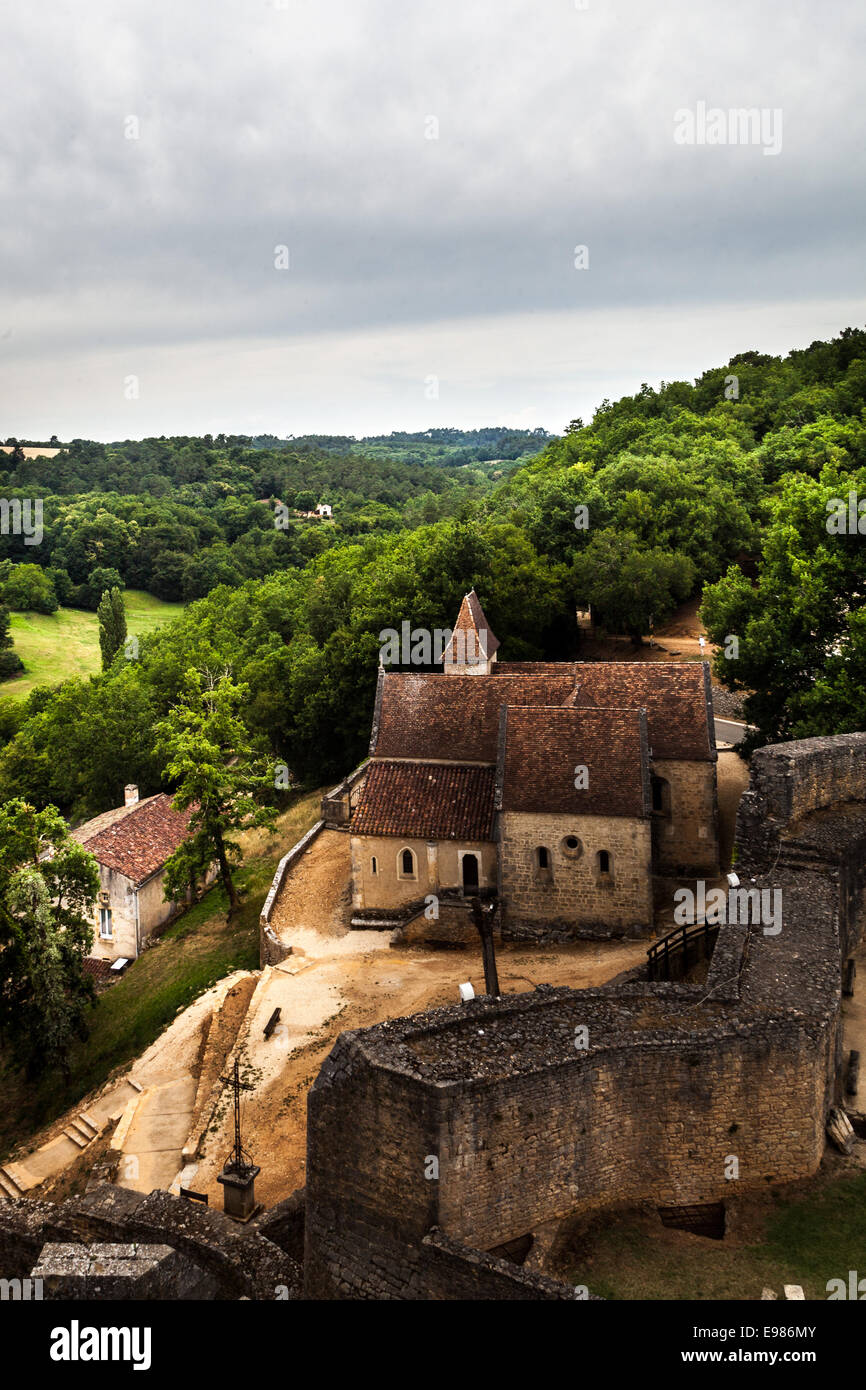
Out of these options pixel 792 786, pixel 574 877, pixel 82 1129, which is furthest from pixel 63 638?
pixel 792 786

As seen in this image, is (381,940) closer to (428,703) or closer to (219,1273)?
(428,703)

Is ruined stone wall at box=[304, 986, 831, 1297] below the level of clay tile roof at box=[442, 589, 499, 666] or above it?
below

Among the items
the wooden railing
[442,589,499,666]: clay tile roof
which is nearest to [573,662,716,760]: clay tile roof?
[442,589,499,666]: clay tile roof

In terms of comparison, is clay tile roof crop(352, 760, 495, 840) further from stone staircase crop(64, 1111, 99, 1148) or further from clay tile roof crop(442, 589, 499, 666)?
stone staircase crop(64, 1111, 99, 1148)

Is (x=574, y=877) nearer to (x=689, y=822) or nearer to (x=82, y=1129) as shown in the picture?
(x=689, y=822)

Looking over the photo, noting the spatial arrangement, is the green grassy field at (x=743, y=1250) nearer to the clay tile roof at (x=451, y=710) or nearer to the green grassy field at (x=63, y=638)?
the clay tile roof at (x=451, y=710)

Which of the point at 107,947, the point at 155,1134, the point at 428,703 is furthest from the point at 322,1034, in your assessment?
the point at 107,947

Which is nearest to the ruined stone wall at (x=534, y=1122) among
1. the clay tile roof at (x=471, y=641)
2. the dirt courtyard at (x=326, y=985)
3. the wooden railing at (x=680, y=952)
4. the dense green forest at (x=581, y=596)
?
the dirt courtyard at (x=326, y=985)
